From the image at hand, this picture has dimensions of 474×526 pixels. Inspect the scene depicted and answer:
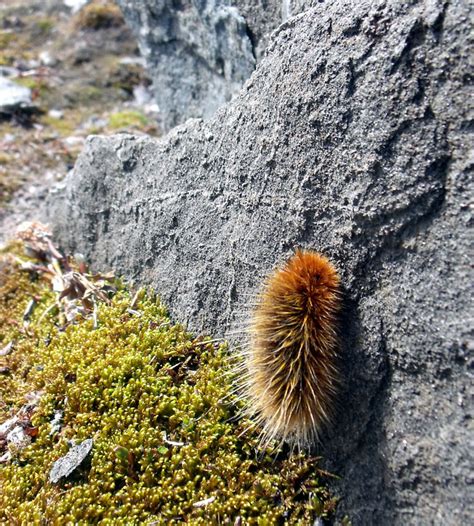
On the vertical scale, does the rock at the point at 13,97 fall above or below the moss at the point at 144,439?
above

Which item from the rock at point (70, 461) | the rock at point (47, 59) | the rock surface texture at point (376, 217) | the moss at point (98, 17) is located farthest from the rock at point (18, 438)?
the moss at point (98, 17)

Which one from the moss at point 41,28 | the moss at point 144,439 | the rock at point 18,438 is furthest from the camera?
the moss at point 41,28

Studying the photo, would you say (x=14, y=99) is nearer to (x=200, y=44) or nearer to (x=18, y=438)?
(x=200, y=44)

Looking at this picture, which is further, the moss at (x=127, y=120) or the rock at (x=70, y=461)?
the moss at (x=127, y=120)

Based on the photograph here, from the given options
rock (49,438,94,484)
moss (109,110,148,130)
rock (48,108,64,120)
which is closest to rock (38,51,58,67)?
rock (48,108,64,120)

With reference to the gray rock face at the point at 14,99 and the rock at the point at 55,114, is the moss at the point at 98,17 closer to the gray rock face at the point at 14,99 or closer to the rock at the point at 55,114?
the gray rock face at the point at 14,99

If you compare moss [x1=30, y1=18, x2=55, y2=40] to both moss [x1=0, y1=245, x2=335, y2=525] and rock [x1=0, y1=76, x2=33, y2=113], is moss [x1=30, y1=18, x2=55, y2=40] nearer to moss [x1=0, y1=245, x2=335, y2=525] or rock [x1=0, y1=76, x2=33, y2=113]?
rock [x1=0, y1=76, x2=33, y2=113]

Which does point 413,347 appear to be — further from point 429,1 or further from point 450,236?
point 429,1
